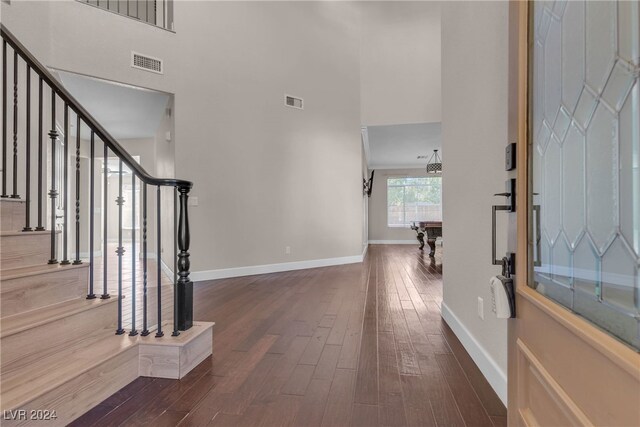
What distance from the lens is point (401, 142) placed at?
742 centimetres

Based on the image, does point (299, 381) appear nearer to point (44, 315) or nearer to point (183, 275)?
point (183, 275)

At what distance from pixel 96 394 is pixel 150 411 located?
0.91 ft

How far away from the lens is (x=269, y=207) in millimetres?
4840

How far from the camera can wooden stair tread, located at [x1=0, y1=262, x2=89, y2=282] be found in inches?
59.1

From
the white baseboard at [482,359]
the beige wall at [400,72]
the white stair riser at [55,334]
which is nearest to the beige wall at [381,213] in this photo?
the beige wall at [400,72]

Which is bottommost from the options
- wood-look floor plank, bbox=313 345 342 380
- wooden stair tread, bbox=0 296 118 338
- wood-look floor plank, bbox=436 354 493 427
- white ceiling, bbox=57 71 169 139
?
wood-look floor plank, bbox=313 345 342 380

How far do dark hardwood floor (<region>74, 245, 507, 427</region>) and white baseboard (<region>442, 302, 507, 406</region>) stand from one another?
0.04 metres

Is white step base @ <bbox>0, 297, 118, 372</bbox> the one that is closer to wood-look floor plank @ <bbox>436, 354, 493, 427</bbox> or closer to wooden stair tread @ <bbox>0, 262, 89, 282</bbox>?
wooden stair tread @ <bbox>0, 262, 89, 282</bbox>

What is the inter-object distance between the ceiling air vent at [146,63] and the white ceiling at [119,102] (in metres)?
0.27

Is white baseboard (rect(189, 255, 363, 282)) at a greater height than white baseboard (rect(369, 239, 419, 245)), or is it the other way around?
white baseboard (rect(189, 255, 363, 282))

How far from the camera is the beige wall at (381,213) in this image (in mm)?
10773

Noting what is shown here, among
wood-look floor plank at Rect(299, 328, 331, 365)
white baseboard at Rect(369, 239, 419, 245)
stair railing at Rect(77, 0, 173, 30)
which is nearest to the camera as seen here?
wood-look floor plank at Rect(299, 328, 331, 365)

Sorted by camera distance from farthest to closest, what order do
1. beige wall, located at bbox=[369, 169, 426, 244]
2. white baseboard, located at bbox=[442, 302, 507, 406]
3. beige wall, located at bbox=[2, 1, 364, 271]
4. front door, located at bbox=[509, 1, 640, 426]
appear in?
1. beige wall, located at bbox=[369, 169, 426, 244]
2. beige wall, located at bbox=[2, 1, 364, 271]
3. white baseboard, located at bbox=[442, 302, 507, 406]
4. front door, located at bbox=[509, 1, 640, 426]

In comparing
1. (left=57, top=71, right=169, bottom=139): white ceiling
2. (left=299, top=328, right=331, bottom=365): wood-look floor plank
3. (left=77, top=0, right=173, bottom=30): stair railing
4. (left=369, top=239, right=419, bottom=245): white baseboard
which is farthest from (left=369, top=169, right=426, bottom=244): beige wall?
(left=299, top=328, right=331, bottom=365): wood-look floor plank
